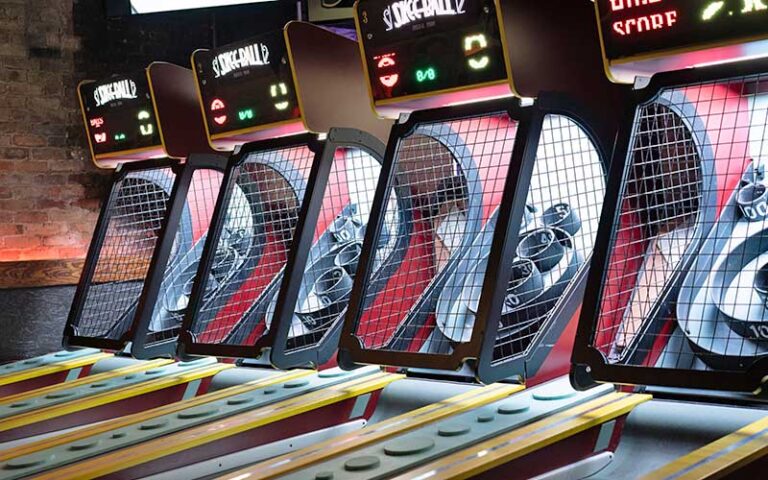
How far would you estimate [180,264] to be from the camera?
5.52 metres

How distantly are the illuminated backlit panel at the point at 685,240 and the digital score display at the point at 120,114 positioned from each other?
2.95 m

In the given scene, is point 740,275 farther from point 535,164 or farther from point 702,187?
point 535,164

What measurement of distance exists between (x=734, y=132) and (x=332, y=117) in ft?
6.18

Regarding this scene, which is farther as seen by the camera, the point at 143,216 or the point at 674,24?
the point at 143,216

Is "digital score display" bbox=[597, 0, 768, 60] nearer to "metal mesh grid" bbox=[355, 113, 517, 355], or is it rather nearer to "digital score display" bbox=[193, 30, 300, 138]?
"metal mesh grid" bbox=[355, 113, 517, 355]

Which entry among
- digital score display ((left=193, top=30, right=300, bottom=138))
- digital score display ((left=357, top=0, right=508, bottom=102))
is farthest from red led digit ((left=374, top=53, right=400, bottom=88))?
digital score display ((left=193, top=30, right=300, bottom=138))

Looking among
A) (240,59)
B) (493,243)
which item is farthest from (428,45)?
(240,59)

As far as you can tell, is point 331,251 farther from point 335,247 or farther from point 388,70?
point 388,70

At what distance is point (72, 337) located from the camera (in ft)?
18.1

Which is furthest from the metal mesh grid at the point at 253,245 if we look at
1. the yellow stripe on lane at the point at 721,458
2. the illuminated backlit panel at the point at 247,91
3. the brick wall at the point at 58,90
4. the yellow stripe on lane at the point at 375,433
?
the yellow stripe on lane at the point at 721,458

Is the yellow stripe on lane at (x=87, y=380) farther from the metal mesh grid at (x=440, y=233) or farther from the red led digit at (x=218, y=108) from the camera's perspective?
the metal mesh grid at (x=440, y=233)

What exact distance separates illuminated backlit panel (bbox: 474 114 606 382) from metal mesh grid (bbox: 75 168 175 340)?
7.84ft

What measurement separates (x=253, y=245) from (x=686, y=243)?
96.6 inches

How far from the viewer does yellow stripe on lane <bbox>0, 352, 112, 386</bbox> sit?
16.7 feet
